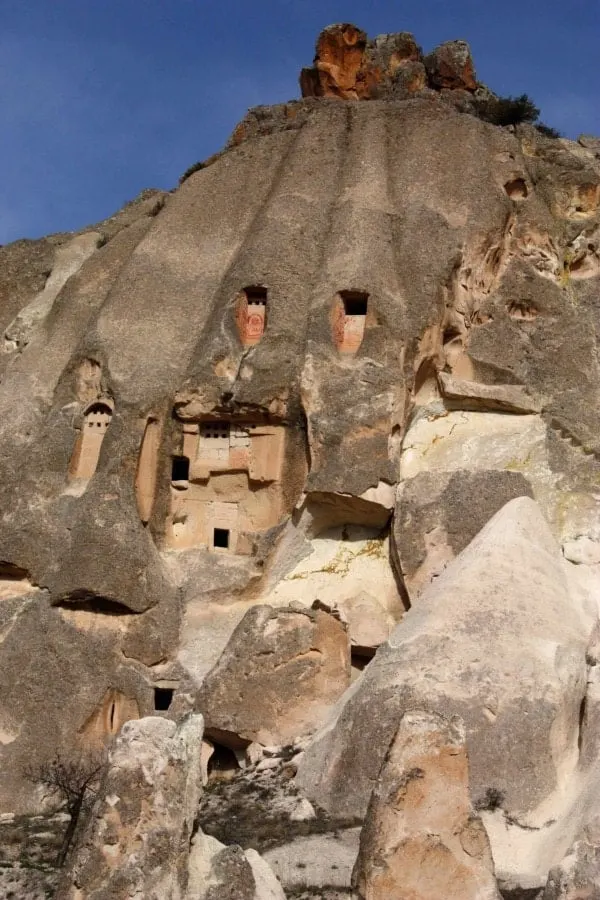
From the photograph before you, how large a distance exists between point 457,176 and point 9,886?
49.0 feet

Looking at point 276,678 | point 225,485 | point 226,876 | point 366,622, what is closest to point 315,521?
point 225,485

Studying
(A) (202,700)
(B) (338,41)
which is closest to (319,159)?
(B) (338,41)

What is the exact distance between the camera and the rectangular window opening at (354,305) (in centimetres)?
1962

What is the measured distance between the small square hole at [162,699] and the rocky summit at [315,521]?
0.09 meters

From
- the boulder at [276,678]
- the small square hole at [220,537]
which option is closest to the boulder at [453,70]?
the small square hole at [220,537]

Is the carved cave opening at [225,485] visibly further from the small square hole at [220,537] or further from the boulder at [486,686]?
the boulder at [486,686]

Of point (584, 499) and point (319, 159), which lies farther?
point (319, 159)

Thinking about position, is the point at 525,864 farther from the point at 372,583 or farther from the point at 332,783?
the point at 372,583

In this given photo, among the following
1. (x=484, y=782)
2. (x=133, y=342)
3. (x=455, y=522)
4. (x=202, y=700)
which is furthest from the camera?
(x=133, y=342)

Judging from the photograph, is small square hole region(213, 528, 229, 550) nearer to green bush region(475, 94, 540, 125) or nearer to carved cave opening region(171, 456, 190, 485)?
carved cave opening region(171, 456, 190, 485)

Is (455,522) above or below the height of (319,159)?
below

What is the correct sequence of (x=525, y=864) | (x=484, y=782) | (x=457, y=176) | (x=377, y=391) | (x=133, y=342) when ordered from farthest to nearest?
1. (x=457, y=176)
2. (x=133, y=342)
3. (x=377, y=391)
4. (x=484, y=782)
5. (x=525, y=864)

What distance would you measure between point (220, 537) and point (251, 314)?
12.9 feet

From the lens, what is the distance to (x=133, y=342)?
1992 centimetres
